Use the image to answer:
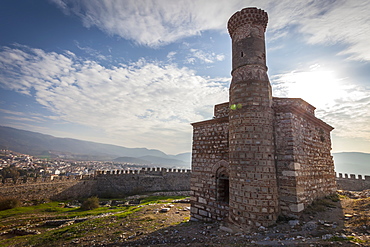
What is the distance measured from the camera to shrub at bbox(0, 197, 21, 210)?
57.3 feet

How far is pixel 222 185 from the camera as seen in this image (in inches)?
392

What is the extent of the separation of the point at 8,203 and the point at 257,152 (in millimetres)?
23188

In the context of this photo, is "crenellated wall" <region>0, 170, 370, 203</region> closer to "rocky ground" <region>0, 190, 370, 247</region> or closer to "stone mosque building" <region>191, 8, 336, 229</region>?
"stone mosque building" <region>191, 8, 336, 229</region>

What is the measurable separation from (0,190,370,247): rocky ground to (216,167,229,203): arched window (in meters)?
1.36

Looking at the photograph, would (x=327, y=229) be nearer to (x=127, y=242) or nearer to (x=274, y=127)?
(x=274, y=127)

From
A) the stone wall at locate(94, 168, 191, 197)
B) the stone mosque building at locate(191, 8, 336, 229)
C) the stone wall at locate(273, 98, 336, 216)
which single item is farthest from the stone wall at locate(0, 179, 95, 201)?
the stone wall at locate(273, 98, 336, 216)

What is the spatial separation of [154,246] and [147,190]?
25.1 m

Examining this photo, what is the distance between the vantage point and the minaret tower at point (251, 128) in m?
7.47

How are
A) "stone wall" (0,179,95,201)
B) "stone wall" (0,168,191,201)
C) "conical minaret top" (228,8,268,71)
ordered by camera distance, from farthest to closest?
"stone wall" (0,168,191,201) → "stone wall" (0,179,95,201) → "conical minaret top" (228,8,268,71)

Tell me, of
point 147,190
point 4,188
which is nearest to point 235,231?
point 4,188

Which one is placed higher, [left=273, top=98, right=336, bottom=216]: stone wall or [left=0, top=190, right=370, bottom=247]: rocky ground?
[left=273, top=98, right=336, bottom=216]: stone wall

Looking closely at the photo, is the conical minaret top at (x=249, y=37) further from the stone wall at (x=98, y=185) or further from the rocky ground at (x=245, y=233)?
the stone wall at (x=98, y=185)

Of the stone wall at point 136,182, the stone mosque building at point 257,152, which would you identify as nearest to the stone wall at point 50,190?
the stone wall at point 136,182

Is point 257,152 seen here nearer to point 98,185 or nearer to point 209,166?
point 209,166
